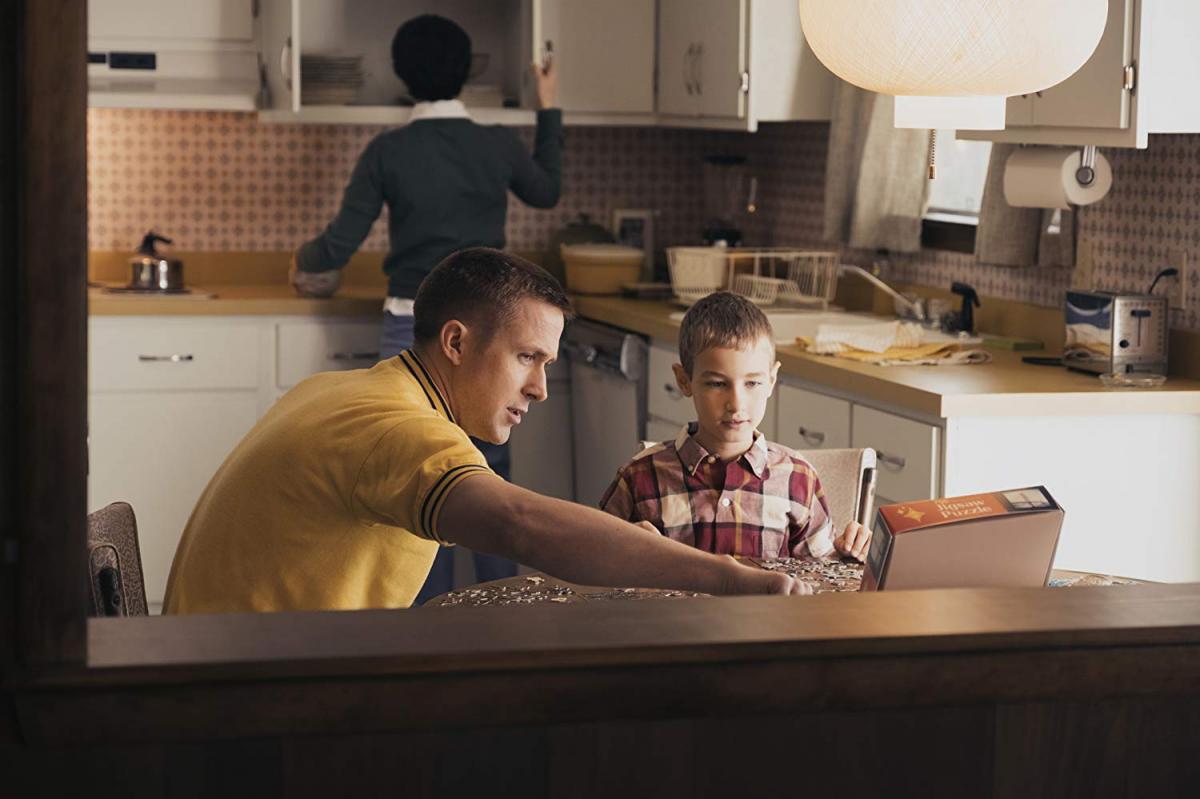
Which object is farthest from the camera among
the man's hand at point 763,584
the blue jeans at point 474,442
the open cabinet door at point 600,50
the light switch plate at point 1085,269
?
the open cabinet door at point 600,50

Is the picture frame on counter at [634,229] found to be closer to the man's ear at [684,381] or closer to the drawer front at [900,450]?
the drawer front at [900,450]

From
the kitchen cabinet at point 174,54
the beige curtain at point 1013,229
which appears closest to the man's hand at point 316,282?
the kitchen cabinet at point 174,54

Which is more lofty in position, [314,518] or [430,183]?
[430,183]

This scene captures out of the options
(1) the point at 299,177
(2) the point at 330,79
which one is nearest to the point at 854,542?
(2) the point at 330,79

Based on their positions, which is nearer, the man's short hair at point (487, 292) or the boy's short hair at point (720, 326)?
the man's short hair at point (487, 292)

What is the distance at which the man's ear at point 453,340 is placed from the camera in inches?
88.7

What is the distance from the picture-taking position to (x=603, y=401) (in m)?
4.86

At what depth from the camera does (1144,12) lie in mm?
3193

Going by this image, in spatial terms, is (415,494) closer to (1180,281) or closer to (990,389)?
→ (990,389)

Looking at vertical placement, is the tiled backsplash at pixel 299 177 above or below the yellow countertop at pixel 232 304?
above

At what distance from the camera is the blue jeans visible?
469 centimetres

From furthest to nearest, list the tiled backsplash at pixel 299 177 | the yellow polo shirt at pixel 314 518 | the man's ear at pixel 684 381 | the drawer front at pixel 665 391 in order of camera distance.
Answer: the tiled backsplash at pixel 299 177 → the drawer front at pixel 665 391 → the man's ear at pixel 684 381 → the yellow polo shirt at pixel 314 518

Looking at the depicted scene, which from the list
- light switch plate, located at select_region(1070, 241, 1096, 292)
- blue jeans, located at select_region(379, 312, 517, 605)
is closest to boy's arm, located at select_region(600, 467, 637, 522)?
light switch plate, located at select_region(1070, 241, 1096, 292)

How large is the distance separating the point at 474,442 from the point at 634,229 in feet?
4.16
